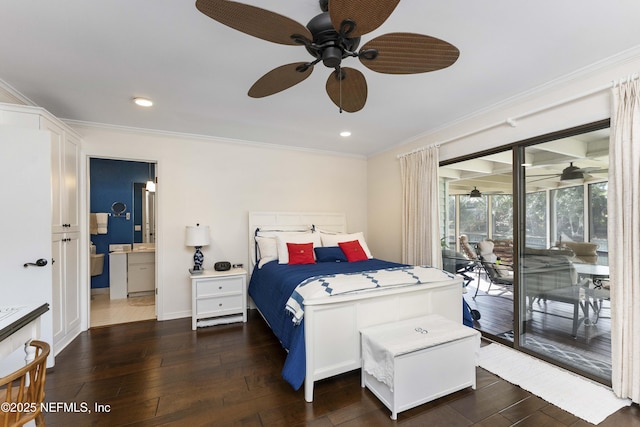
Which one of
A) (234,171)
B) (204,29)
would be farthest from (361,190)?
(204,29)

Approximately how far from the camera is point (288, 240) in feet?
12.5

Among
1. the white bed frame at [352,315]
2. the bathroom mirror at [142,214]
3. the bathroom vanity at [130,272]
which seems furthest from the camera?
the bathroom mirror at [142,214]

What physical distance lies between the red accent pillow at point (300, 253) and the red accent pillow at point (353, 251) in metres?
0.47

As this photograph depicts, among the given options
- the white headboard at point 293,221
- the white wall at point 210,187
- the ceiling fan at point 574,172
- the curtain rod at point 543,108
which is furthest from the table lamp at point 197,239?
the ceiling fan at point 574,172

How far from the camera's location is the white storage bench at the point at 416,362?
188cm

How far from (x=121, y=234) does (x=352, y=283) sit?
496cm

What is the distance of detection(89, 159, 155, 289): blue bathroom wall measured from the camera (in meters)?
5.05

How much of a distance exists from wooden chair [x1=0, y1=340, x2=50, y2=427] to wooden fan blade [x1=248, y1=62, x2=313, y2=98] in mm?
1683

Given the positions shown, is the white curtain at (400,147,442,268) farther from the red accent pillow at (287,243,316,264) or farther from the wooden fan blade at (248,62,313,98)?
the wooden fan blade at (248,62,313,98)

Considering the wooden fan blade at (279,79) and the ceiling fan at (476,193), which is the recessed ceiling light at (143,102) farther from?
the ceiling fan at (476,193)

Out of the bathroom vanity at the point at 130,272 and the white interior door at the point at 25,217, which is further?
the bathroom vanity at the point at 130,272

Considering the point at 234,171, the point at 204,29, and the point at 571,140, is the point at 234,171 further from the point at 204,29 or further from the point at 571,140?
the point at 571,140

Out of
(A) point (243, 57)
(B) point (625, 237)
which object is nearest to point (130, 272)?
(A) point (243, 57)

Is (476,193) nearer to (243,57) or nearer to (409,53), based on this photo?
(409,53)
